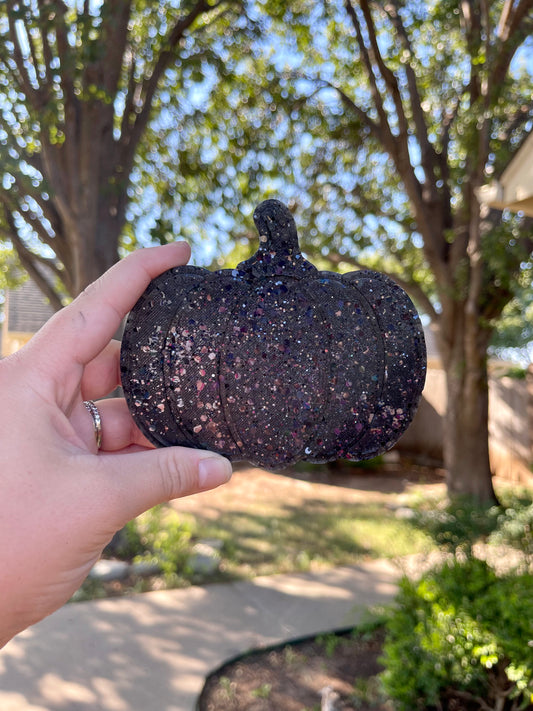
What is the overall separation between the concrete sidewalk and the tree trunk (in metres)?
2.04

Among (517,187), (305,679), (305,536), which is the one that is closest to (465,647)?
(305,679)

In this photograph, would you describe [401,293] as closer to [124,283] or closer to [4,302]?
[124,283]

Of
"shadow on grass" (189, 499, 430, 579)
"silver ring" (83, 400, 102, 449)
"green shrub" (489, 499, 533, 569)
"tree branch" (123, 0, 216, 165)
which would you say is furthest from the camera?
"shadow on grass" (189, 499, 430, 579)

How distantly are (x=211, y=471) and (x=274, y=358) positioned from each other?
0.86 ft

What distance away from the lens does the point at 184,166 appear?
5.61m

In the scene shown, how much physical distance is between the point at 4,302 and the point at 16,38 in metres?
8.73

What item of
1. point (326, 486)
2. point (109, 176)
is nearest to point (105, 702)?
point (109, 176)

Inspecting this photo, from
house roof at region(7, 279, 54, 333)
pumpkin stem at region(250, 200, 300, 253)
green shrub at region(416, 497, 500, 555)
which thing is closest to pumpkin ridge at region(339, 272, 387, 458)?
pumpkin stem at region(250, 200, 300, 253)

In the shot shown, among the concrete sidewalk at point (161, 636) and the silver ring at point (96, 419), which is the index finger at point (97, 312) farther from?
the concrete sidewalk at point (161, 636)

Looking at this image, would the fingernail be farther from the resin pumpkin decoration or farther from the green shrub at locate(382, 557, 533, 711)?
the green shrub at locate(382, 557, 533, 711)

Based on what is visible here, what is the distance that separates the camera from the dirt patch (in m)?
3.15

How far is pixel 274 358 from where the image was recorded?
3.76ft

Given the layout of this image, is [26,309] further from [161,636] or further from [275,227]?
[275,227]

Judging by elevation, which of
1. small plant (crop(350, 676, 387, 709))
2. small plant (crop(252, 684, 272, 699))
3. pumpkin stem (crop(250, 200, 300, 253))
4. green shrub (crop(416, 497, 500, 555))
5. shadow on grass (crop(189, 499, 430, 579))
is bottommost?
shadow on grass (crop(189, 499, 430, 579))
